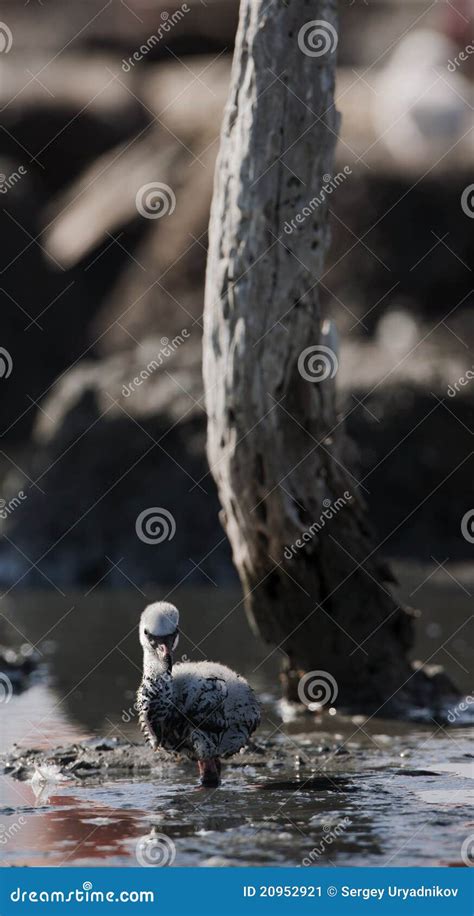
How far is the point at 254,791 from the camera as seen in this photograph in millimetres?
6660

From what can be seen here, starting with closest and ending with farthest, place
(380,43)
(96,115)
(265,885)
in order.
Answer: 1. (265,885)
2. (96,115)
3. (380,43)

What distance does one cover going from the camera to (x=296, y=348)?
8.34m

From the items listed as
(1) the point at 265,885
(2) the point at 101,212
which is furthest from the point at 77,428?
(1) the point at 265,885

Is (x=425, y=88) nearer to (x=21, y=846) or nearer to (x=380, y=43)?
(x=380, y=43)

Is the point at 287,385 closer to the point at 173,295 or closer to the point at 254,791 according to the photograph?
the point at 254,791

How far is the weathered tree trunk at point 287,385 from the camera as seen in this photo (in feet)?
26.7

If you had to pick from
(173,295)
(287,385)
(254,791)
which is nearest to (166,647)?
(254,791)

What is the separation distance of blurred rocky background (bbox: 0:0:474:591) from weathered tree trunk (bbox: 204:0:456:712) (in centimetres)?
67

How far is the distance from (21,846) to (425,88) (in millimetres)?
17188

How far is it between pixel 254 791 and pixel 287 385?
2705mm

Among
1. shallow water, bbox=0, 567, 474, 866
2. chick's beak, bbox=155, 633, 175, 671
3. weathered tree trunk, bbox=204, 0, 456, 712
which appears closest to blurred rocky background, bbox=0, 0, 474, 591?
weathered tree trunk, bbox=204, 0, 456, 712

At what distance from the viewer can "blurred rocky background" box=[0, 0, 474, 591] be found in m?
16.0

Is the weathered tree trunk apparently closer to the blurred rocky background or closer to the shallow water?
the shallow water

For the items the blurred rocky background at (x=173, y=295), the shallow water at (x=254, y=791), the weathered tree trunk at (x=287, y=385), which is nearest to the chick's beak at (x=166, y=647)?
the shallow water at (x=254, y=791)
